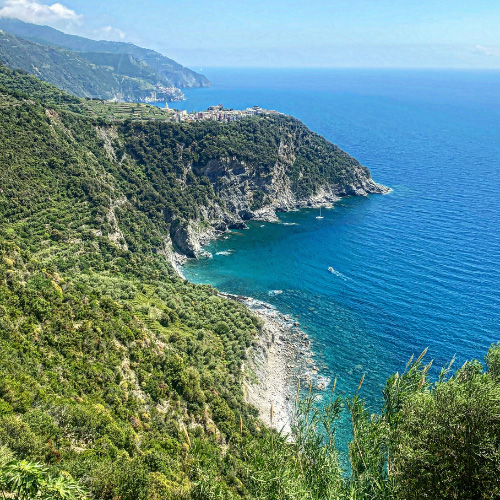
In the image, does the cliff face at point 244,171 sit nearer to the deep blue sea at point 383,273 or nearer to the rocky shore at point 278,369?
the deep blue sea at point 383,273

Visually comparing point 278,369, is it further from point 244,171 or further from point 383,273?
point 244,171

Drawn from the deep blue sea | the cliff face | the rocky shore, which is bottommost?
the rocky shore

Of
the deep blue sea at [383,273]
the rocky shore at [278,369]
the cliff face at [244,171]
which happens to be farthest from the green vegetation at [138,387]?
the cliff face at [244,171]

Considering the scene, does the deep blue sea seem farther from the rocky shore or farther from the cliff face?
the cliff face

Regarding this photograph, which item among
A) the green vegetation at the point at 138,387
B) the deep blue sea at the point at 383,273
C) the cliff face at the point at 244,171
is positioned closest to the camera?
the green vegetation at the point at 138,387

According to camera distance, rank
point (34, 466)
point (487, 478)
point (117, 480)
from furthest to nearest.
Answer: point (117, 480) → point (487, 478) → point (34, 466)

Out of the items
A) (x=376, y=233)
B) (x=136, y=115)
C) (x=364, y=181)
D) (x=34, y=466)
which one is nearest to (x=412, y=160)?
(x=364, y=181)

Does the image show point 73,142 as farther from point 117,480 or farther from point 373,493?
point 373,493

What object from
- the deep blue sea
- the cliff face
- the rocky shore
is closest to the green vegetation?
the rocky shore
